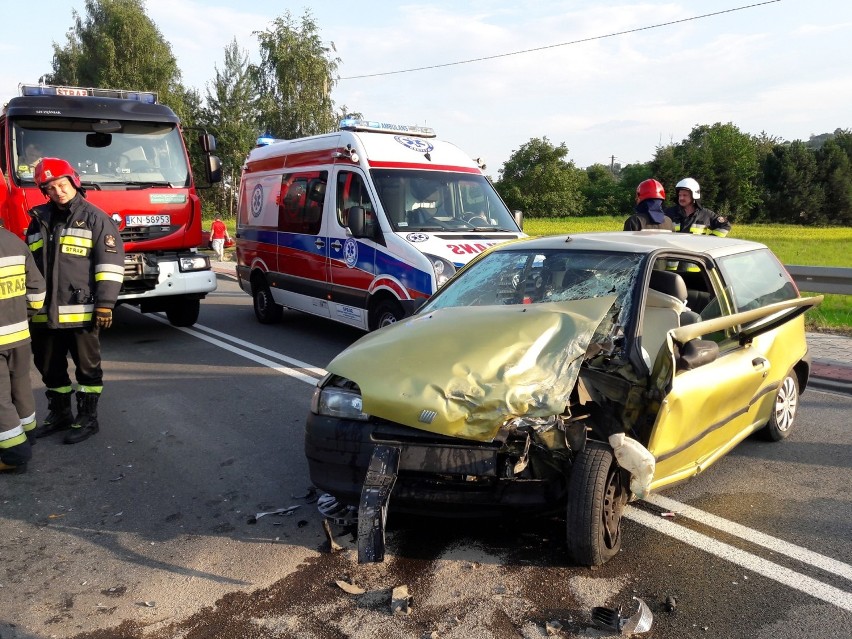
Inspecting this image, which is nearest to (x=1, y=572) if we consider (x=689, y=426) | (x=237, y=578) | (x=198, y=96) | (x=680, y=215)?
(x=237, y=578)

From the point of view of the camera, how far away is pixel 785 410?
5.09 metres

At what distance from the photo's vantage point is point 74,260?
5.17m

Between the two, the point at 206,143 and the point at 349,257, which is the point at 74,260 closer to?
the point at 349,257

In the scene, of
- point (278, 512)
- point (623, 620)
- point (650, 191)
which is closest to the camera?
point (623, 620)

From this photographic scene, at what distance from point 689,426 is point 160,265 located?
22.5 ft

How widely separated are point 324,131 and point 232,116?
10337mm

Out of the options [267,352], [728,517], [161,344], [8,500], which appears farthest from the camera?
[161,344]

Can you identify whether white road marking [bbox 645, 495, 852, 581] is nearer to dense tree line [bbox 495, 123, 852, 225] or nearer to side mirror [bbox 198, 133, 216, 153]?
side mirror [bbox 198, 133, 216, 153]

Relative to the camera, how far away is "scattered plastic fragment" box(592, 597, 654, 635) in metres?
2.80

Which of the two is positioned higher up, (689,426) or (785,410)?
(689,426)

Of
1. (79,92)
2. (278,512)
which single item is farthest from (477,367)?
(79,92)

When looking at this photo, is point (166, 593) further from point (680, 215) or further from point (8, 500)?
point (680, 215)

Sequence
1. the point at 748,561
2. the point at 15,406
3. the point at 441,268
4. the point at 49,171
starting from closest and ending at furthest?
the point at 748,561 → the point at 15,406 → the point at 49,171 → the point at 441,268

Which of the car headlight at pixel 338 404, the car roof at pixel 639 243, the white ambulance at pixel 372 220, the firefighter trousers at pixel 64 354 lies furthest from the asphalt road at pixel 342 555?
the white ambulance at pixel 372 220
